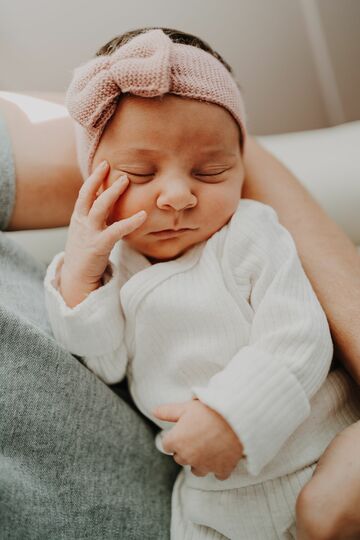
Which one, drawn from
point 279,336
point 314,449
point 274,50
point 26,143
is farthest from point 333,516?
point 274,50

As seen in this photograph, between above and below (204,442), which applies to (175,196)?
above

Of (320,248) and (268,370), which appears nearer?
(268,370)

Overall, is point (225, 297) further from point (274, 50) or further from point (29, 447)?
point (274, 50)

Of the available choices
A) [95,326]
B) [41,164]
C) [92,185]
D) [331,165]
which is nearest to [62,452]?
[95,326]

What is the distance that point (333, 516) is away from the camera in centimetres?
61

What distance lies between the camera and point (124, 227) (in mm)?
714

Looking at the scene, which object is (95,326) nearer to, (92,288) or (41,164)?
(92,288)

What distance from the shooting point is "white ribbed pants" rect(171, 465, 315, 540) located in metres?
0.71

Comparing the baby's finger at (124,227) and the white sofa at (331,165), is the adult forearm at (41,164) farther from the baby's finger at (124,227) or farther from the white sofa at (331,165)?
the white sofa at (331,165)

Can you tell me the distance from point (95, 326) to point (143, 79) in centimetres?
37

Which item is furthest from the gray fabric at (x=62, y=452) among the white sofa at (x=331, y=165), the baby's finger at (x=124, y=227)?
the white sofa at (x=331, y=165)

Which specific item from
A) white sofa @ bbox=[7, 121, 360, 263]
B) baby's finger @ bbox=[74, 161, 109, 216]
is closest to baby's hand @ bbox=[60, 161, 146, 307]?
baby's finger @ bbox=[74, 161, 109, 216]

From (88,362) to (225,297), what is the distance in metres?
0.26

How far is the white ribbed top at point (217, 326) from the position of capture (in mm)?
674
